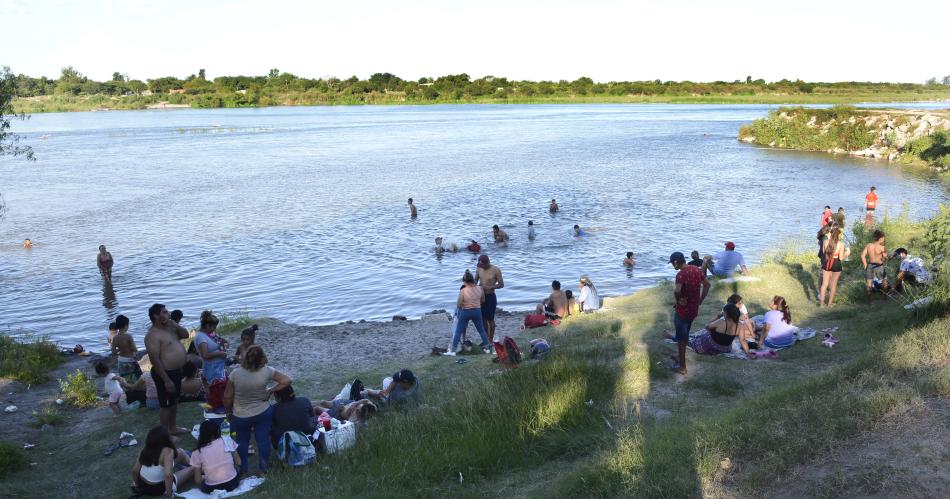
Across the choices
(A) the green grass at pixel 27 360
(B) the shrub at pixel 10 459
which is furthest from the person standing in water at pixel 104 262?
(B) the shrub at pixel 10 459

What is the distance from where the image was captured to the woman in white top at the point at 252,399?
7773mm

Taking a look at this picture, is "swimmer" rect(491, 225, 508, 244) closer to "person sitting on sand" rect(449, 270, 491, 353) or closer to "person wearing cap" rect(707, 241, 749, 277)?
"person wearing cap" rect(707, 241, 749, 277)

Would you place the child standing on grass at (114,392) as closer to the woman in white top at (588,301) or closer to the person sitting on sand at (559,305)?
the person sitting on sand at (559,305)

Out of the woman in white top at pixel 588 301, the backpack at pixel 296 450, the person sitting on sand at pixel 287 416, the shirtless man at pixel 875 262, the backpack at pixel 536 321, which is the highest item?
the shirtless man at pixel 875 262

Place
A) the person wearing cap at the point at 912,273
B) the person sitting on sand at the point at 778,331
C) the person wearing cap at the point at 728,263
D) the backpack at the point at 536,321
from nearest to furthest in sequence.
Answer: the person sitting on sand at the point at 778,331 → the person wearing cap at the point at 912,273 → the backpack at the point at 536,321 → the person wearing cap at the point at 728,263

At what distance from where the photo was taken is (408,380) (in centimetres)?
983

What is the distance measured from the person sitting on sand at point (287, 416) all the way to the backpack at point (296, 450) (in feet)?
0.48

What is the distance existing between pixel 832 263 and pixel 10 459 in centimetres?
1302

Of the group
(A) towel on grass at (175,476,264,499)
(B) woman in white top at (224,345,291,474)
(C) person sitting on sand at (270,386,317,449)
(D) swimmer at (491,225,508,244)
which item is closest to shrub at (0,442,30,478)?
(A) towel on grass at (175,476,264,499)

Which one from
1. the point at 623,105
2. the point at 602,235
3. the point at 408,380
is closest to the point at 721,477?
the point at 408,380

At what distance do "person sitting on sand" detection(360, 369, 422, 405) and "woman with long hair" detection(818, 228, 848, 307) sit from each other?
7.80 m

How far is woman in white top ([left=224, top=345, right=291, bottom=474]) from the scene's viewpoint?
7.77 m

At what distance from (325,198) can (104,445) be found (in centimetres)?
2990

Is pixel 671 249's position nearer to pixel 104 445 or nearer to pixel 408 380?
pixel 408 380
